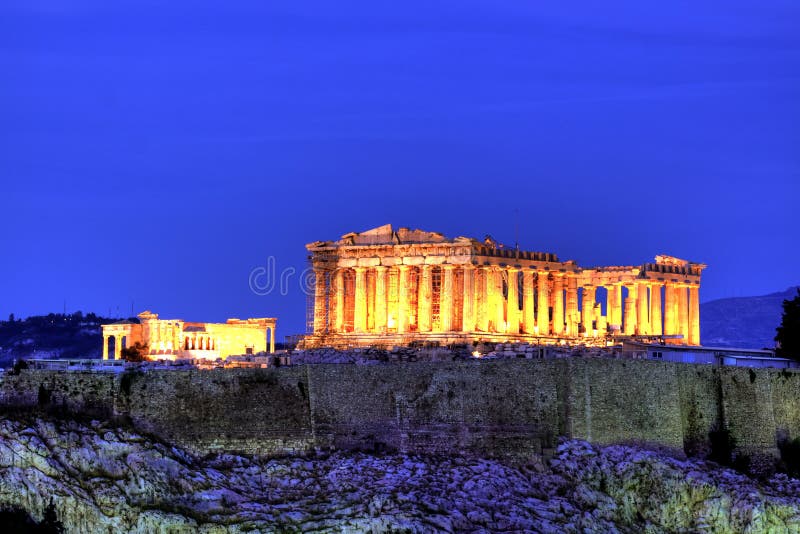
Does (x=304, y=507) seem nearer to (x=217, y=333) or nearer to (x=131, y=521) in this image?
(x=131, y=521)

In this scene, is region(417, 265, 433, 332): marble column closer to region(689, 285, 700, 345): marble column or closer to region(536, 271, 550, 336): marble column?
region(536, 271, 550, 336): marble column

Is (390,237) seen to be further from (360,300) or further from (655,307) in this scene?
(655,307)

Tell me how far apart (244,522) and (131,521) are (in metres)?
4.05

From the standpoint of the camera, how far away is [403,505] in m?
68.9

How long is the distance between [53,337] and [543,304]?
192 ft

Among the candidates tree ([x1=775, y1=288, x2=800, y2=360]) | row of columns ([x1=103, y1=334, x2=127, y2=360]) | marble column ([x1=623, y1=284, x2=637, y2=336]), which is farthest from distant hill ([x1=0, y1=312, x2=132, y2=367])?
tree ([x1=775, y1=288, x2=800, y2=360])

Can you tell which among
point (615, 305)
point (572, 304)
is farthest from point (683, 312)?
point (572, 304)

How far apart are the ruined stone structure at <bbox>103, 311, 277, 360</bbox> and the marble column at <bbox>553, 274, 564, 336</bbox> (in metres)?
16.0

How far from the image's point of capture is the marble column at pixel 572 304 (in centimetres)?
10588

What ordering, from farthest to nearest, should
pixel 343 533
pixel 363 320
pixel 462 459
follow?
pixel 363 320, pixel 462 459, pixel 343 533

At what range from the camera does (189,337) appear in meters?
107

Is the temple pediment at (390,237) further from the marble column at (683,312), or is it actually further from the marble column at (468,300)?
the marble column at (683,312)

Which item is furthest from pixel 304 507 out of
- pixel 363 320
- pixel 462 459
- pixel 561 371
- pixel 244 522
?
pixel 363 320

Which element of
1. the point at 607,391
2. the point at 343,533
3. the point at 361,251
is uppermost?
the point at 361,251
